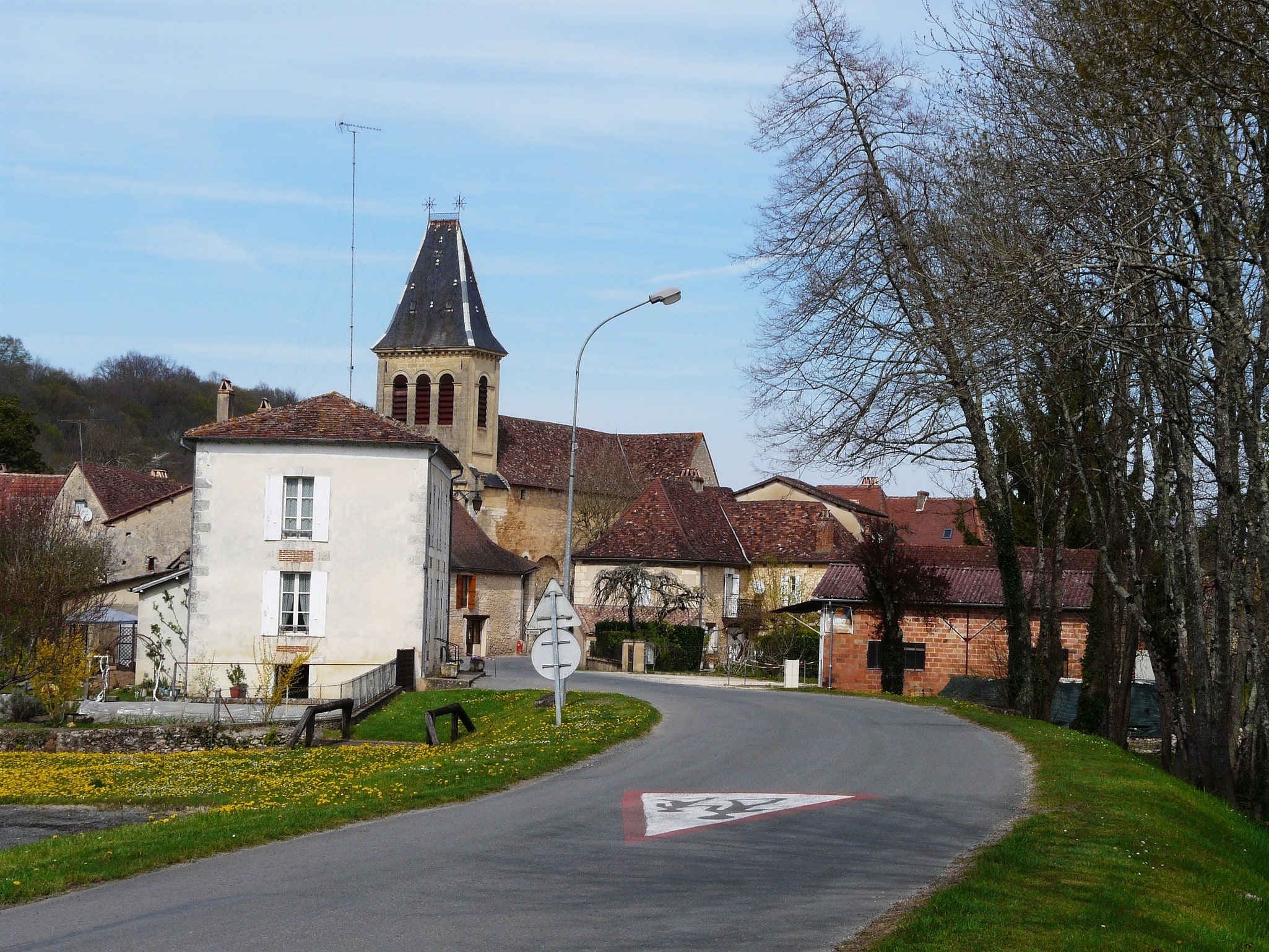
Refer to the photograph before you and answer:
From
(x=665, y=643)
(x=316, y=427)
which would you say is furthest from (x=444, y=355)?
(x=316, y=427)

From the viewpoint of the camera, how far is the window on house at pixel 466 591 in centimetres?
5444

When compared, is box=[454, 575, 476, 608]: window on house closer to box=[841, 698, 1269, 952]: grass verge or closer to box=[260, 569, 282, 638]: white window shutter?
box=[260, 569, 282, 638]: white window shutter

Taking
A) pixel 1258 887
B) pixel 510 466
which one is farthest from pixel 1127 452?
pixel 510 466

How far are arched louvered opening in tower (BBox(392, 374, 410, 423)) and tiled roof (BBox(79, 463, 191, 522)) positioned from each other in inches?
584

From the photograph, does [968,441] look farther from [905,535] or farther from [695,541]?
[905,535]

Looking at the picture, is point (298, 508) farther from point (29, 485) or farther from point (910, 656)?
point (29, 485)

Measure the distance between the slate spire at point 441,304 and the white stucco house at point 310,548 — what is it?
39.5m

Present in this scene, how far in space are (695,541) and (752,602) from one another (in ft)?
11.3

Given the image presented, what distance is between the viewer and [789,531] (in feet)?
189

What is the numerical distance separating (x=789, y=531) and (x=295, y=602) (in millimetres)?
28488

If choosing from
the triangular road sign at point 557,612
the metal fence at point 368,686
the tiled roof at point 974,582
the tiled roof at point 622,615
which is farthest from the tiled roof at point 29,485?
the triangular road sign at point 557,612

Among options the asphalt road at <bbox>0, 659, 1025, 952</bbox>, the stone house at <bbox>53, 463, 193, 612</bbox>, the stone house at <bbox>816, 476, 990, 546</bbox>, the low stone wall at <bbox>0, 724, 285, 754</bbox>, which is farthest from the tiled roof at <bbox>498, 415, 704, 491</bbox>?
the asphalt road at <bbox>0, 659, 1025, 952</bbox>

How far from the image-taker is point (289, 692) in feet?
107

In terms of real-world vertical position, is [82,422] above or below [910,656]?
above
